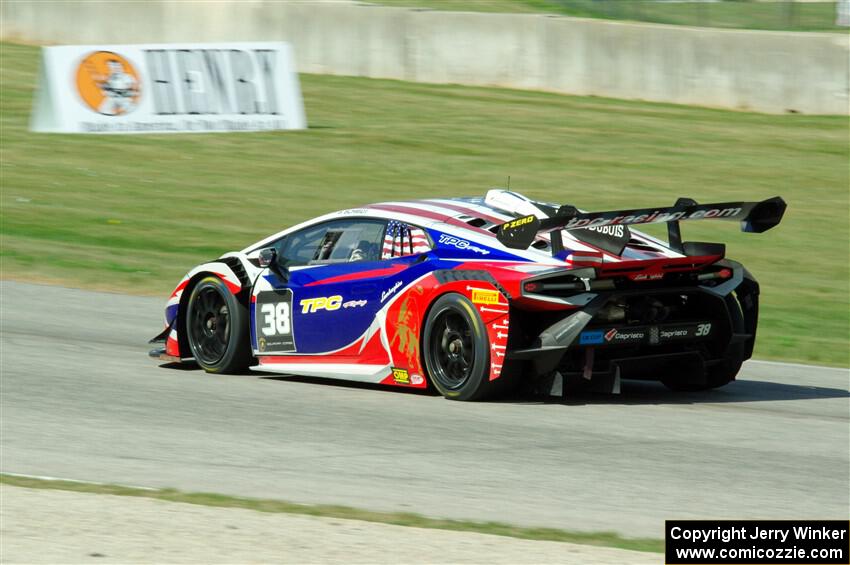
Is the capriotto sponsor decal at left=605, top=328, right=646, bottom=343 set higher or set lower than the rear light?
lower

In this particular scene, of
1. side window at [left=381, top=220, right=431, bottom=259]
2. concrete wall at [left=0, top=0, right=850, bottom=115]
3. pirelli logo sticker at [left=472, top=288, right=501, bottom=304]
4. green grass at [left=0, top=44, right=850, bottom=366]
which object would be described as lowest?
pirelli logo sticker at [left=472, top=288, right=501, bottom=304]

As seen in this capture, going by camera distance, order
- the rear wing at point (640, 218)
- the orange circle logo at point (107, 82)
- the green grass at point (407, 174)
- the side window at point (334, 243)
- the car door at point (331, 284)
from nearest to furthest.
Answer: the rear wing at point (640, 218) < the car door at point (331, 284) < the side window at point (334, 243) < the green grass at point (407, 174) < the orange circle logo at point (107, 82)

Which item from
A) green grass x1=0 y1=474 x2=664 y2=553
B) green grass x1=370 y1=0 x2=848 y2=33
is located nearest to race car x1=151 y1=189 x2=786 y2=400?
green grass x1=0 y1=474 x2=664 y2=553

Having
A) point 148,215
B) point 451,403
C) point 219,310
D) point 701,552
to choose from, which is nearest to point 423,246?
point 451,403

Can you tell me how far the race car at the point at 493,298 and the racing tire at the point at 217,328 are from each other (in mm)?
19

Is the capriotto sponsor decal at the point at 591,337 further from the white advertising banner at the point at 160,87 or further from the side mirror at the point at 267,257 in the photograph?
the white advertising banner at the point at 160,87

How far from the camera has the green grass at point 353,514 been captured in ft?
20.3

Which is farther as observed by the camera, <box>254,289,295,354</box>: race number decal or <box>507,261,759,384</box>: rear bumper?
<box>254,289,295,354</box>: race number decal

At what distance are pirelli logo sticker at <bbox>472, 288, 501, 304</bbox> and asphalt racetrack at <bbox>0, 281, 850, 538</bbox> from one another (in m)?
0.74

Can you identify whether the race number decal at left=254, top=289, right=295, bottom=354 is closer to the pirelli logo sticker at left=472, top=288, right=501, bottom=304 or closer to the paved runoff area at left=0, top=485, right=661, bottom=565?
the pirelli logo sticker at left=472, top=288, right=501, bottom=304

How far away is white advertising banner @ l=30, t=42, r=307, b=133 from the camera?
77.2 feet

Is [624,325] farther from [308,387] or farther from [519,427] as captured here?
[308,387]

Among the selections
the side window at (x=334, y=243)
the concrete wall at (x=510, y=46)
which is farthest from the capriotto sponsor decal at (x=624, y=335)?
the concrete wall at (x=510, y=46)

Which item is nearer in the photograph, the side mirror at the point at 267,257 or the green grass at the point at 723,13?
the side mirror at the point at 267,257
